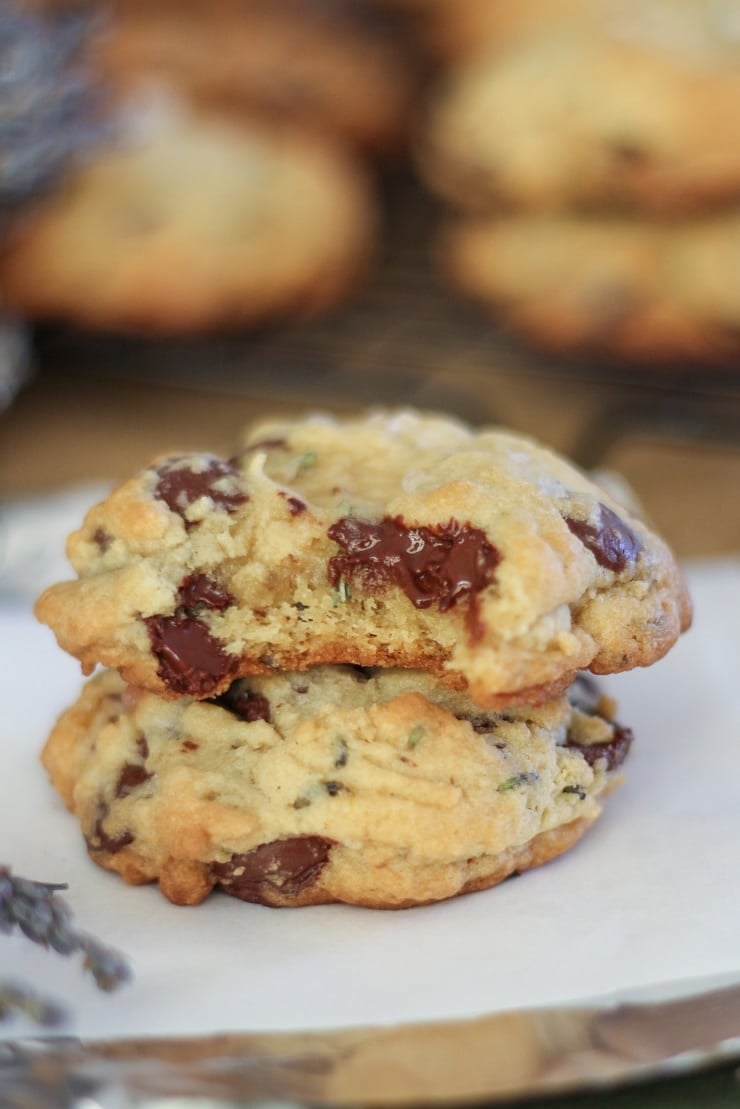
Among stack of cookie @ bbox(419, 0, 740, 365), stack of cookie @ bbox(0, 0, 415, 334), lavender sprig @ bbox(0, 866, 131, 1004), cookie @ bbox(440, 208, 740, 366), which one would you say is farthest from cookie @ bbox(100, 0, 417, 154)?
lavender sprig @ bbox(0, 866, 131, 1004)

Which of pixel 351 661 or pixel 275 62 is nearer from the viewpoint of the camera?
pixel 351 661

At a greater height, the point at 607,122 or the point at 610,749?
the point at 607,122

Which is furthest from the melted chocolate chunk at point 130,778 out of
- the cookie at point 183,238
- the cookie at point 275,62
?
the cookie at point 275,62

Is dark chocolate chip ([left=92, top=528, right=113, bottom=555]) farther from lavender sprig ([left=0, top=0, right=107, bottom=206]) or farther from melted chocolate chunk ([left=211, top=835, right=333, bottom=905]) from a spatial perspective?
lavender sprig ([left=0, top=0, right=107, bottom=206])

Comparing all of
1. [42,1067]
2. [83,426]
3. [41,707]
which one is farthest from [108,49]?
[42,1067]

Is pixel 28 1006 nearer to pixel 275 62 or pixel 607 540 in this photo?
pixel 607 540

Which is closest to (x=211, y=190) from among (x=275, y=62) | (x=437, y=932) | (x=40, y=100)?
(x=40, y=100)
